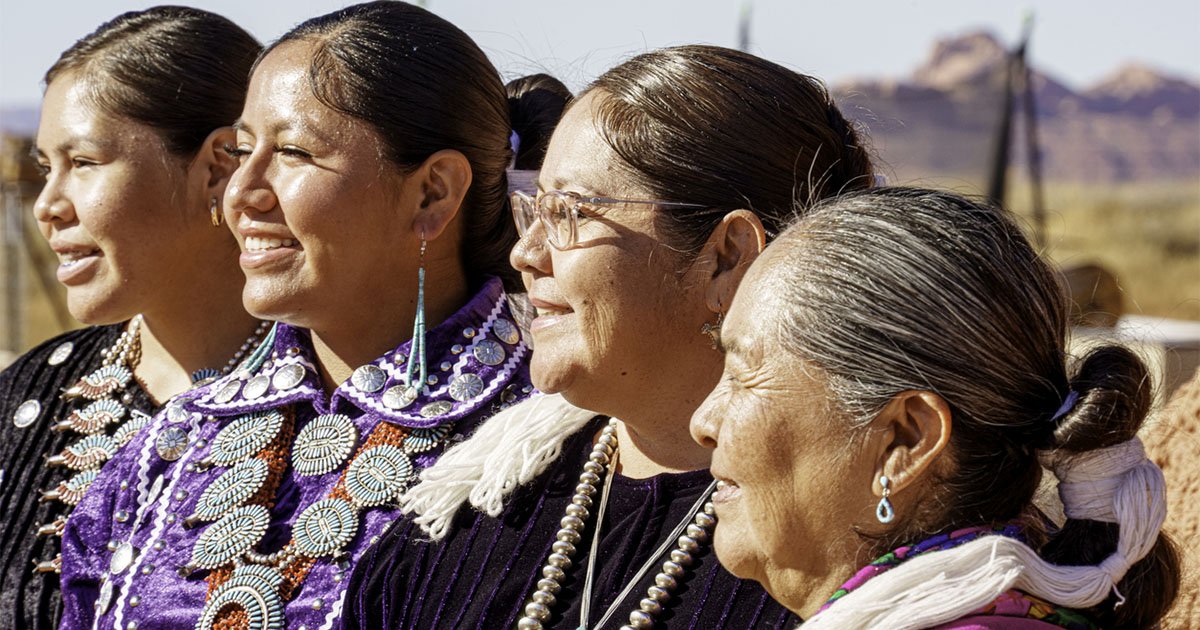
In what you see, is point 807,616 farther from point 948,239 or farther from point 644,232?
point 644,232

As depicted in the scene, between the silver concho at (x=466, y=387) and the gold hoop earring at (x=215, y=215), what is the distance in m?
0.89

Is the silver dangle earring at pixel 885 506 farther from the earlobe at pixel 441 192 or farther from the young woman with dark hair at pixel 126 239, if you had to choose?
the young woman with dark hair at pixel 126 239

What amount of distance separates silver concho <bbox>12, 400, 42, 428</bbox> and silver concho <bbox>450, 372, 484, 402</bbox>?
1.37 meters

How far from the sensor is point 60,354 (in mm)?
3586

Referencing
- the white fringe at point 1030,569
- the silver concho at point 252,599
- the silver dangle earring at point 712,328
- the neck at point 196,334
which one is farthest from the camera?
the neck at point 196,334

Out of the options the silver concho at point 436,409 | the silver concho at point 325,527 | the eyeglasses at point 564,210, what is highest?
the eyeglasses at point 564,210

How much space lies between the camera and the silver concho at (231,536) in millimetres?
2648

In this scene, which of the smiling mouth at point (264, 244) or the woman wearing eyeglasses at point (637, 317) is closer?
the woman wearing eyeglasses at point (637, 317)

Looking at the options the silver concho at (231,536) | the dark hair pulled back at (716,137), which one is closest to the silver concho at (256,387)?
the silver concho at (231,536)

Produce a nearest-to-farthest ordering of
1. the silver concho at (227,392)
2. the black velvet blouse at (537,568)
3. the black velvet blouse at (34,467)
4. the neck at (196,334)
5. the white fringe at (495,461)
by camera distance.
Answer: the black velvet blouse at (537,568)
the white fringe at (495,461)
the silver concho at (227,392)
the black velvet blouse at (34,467)
the neck at (196,334)

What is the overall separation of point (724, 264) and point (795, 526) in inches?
23.5

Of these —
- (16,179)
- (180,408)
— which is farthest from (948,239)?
(16,179)

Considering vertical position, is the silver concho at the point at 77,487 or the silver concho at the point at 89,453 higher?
the silver concho at the point at 89,453

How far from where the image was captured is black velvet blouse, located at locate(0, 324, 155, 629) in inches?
124
